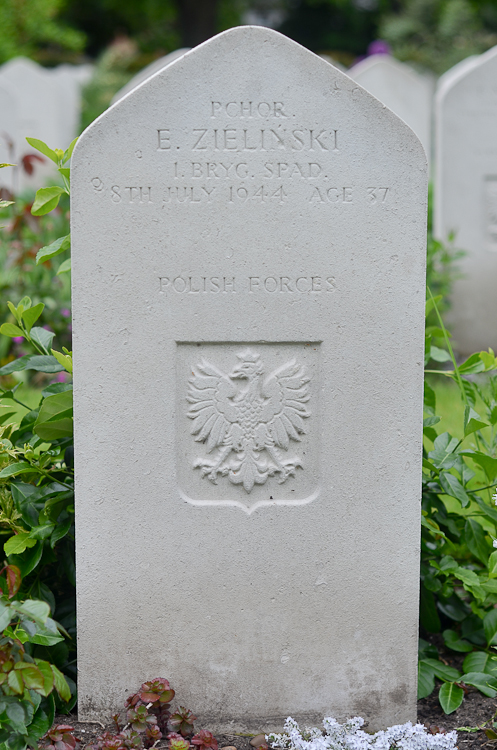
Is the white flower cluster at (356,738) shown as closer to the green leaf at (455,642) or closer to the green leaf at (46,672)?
the green leaf at (455,642)

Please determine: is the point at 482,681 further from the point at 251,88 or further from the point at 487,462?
the point at 251,88

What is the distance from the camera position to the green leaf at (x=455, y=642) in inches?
98.1

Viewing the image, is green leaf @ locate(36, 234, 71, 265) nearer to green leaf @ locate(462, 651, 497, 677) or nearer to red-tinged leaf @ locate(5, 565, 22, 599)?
red-tinged leaf @ locate(5, 565, 22, 599)

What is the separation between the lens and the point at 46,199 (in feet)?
7.64

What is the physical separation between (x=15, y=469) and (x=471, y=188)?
15.5 ft

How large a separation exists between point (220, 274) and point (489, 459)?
3.11 feet

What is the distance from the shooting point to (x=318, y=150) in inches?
82.0

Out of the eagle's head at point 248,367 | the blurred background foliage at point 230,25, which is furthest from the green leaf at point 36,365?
the blurred background foliage at point 230,25

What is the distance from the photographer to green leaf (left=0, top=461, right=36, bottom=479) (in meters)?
2.28

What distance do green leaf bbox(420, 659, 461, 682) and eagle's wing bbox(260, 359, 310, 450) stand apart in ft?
2.68

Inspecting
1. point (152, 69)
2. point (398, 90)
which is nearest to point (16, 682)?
point (398, 90)

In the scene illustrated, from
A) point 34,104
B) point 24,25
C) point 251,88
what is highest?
point 24,25

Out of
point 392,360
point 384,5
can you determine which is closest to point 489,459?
point 392,360

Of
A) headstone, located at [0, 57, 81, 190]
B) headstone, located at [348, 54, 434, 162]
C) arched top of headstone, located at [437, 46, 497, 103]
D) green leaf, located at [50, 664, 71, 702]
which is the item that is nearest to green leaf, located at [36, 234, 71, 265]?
green leaf, located at [50, 664, 71, 702]
